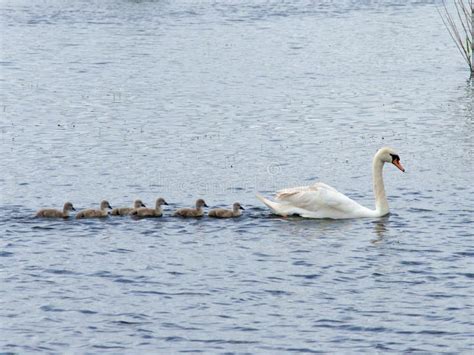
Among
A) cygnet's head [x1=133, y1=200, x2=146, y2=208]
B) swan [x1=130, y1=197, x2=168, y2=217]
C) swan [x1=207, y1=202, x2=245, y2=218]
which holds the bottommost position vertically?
swan [x1=207, y1=202, x2=245, y2=218]

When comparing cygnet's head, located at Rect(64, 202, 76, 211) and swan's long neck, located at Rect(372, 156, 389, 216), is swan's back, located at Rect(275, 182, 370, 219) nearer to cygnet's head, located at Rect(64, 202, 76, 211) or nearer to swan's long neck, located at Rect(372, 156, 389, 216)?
swan's long neck, located at Rect(372, 156, 389, 216)

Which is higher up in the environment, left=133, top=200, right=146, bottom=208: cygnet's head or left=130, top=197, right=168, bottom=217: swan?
left=133, top=200, right=146, bottom=208: cygnet's head

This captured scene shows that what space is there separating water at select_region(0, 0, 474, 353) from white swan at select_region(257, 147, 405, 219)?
285 millimetres

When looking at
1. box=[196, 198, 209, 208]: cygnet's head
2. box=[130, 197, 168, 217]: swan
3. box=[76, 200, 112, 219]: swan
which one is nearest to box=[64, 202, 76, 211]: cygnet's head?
box=[76, 200, 112, 219]: swan

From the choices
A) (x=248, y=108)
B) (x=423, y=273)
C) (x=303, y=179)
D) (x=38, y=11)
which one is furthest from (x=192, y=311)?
(x=38, y=11)

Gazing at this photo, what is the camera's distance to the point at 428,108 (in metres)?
35.5

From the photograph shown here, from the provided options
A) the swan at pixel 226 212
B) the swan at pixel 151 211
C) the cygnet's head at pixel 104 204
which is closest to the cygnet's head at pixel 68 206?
the cygnet's head at pixel 104 204

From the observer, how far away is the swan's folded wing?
22938mm

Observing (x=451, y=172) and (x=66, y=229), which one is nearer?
(x=66, y=229)

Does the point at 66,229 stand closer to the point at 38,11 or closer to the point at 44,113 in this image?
the point at 44,113

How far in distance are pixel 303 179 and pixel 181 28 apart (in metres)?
30.5

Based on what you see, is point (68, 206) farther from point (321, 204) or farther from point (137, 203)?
point (321, 204)

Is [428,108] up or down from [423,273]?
up

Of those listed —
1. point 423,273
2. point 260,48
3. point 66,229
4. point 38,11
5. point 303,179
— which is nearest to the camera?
point 423,273
